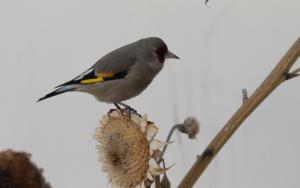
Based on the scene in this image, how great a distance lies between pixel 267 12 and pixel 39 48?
0.33m

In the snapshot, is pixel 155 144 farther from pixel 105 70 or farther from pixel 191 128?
pixel 105 70

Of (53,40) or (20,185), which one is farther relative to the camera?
(53,40)

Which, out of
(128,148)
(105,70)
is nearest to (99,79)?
(105,70)

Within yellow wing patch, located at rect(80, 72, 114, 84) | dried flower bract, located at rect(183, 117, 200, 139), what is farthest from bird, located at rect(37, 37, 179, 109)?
dried flower bract, located at rect(183, 117, 200, 139)

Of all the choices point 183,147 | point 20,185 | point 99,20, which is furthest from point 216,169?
point 20,185

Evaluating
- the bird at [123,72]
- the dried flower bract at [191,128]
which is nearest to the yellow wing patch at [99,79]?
the bird at [123,72]

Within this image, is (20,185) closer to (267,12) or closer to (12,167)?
(12,167)

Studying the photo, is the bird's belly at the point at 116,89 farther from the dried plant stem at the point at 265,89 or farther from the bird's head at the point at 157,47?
the dried plant stem at the point at 265,89

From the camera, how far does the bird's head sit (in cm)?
59

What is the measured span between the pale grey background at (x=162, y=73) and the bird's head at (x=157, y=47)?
0.11 meters

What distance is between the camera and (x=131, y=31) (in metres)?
0.71

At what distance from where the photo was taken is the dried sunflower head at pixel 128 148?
430 mm

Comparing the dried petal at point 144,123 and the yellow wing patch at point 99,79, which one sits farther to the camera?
the yellow wing patch at point 99,79

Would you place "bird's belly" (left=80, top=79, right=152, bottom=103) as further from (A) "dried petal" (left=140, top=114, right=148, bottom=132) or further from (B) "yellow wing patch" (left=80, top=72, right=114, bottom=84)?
(A) "dried petal" (left=140, top=114, right=148, bottom=132)
